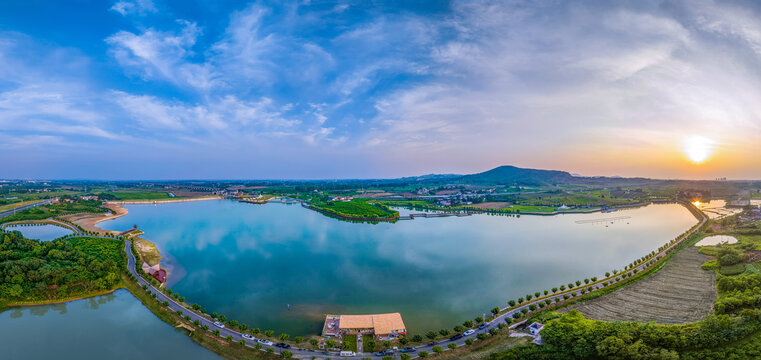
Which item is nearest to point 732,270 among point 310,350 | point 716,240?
point 716,240

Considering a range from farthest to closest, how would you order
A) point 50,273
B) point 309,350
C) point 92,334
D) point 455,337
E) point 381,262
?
1. point 381,262
2. point 50,273
3. point 92,334
4. point 455,337
5. point 309,350

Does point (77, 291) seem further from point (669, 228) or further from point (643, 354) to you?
point (669, 228)

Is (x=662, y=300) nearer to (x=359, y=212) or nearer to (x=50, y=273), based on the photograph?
Result: (x=50, y=273)

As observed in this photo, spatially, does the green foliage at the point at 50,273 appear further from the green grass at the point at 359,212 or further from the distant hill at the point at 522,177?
the distant hill at the point at 522,177

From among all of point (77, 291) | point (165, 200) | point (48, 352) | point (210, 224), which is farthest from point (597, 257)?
point (165, 200)

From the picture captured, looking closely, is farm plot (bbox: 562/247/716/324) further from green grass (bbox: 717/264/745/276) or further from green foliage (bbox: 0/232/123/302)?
green foliage (bbox: 0/232/123/302)

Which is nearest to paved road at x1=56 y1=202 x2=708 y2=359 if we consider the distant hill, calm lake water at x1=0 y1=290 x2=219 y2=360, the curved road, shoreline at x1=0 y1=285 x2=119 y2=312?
the curved road
